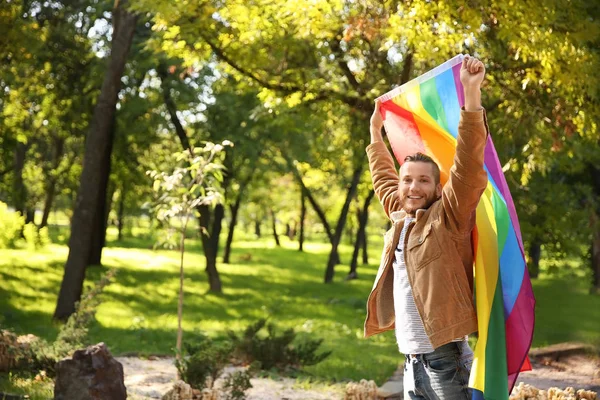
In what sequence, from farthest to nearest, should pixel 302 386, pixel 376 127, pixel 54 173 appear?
pixel 54 173
pixel 302 386
pixel 376 127

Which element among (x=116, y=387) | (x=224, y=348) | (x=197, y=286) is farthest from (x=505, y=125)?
(x=197, y=286)

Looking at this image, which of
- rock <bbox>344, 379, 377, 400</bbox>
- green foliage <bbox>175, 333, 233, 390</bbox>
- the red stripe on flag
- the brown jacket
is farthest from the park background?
the brown jacket

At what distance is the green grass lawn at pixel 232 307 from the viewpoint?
12438mm

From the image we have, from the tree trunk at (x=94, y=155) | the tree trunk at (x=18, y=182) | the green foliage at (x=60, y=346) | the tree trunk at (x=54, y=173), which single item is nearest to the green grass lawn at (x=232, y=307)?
the tree trunk at (x=94, y=155)

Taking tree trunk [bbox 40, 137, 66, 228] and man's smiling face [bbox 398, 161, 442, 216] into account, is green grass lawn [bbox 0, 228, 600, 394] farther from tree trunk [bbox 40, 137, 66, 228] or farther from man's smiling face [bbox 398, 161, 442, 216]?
man's smiling face [bbox 398, 161, 442, 216]

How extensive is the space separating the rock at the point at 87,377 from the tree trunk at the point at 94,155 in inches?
280

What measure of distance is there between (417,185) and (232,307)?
1535cm

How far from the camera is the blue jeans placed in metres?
3.69

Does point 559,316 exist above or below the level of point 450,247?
below

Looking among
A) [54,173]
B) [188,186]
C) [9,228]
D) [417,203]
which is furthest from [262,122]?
[54,173]

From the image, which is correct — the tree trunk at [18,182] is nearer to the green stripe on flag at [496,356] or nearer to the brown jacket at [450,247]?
the brown jacket at [450,247]

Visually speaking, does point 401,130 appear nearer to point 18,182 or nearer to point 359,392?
point 359,392

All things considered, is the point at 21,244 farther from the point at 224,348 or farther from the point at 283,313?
the point at 224,348

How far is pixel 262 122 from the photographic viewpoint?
49.8 feet
